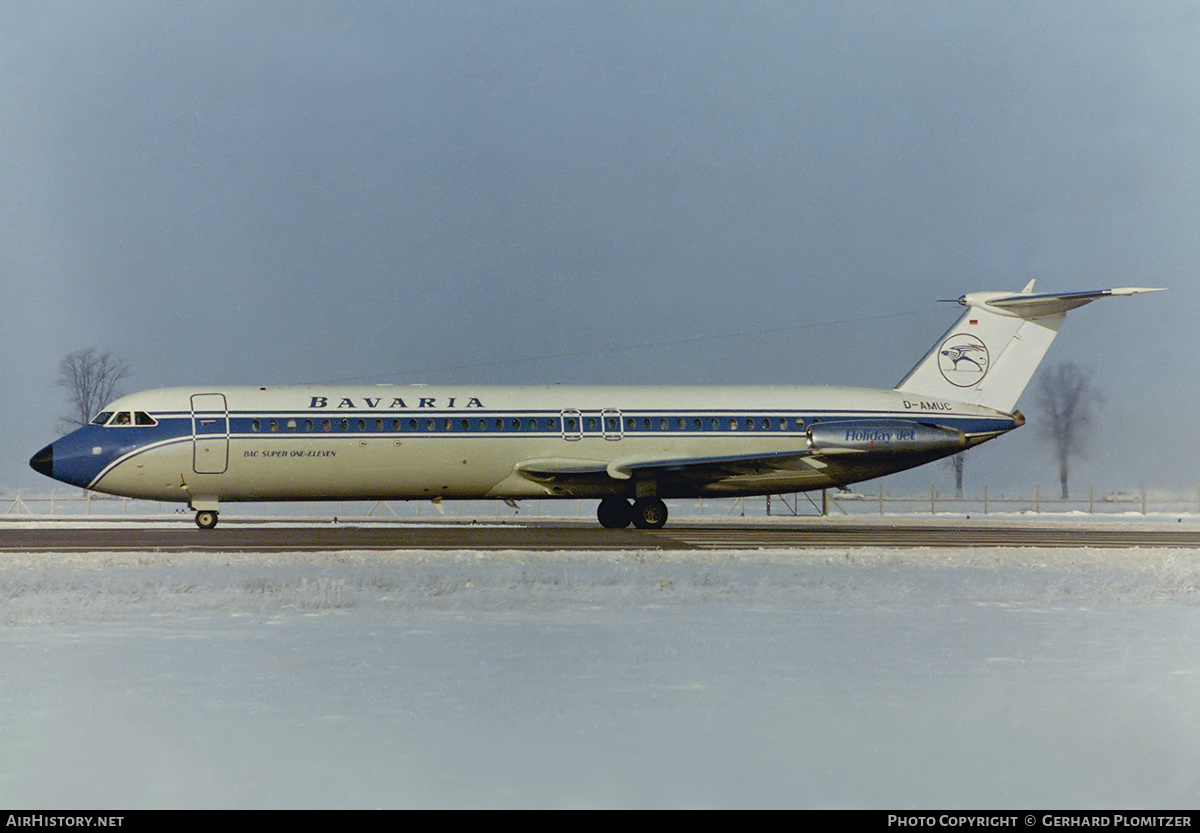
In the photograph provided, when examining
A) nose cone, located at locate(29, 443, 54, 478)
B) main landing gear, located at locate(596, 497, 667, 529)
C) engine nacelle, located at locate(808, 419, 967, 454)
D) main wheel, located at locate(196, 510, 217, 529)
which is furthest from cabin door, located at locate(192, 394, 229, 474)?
engine nacelle, located at locate(808, 419, 967, 454)

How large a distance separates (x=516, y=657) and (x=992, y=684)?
4.23 metres

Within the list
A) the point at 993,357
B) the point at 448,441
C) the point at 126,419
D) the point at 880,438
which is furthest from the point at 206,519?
the point at 993,357

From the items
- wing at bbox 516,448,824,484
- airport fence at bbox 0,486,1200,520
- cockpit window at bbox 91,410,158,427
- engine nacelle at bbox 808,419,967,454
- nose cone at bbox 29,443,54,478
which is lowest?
airport fence at bbox 0,486,1200,520

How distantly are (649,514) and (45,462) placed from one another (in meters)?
14.3

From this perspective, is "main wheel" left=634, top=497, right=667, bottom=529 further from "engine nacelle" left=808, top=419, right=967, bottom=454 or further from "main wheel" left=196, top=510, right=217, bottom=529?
"main wheel" left=196, top=510, right=217, bottom=529

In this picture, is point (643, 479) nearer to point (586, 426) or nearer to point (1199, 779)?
point (586, 426)

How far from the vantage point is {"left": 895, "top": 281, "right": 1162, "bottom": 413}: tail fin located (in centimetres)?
3462

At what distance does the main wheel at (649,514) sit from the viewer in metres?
32.0

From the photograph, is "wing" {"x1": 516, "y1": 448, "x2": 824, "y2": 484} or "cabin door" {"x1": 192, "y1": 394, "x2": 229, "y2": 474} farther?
"wing" {"x1": 516, "y1": 448, "x2": 824, "y2": 484}

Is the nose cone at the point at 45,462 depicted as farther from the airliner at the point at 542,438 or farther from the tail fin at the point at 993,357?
the tail fin at the point at 993,357

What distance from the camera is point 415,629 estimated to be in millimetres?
13875

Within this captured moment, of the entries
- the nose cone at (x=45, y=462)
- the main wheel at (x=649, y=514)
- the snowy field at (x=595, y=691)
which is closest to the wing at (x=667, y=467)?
the main wheel at (x=649, y=514)

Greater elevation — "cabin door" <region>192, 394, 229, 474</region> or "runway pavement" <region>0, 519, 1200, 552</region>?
"cabin door" <region>192, 394, 229, 474</region>

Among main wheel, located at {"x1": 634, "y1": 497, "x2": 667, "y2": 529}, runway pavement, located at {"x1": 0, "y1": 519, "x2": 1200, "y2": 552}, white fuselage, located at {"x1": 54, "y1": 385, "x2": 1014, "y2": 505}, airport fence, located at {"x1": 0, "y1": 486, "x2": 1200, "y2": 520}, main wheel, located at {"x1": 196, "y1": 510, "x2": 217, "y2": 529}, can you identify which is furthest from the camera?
airport fence, located at {"x1": 0, "y1": 486, "x2": 1200, "y2": 520}
